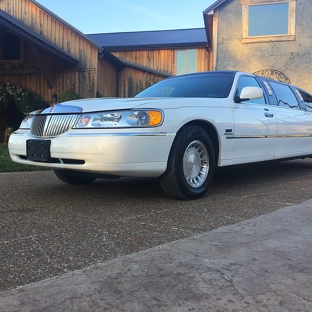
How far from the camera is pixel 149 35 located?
23.4m

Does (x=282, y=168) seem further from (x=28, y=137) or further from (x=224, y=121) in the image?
(x=28, y=137)

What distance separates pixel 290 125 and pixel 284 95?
561 millimetres

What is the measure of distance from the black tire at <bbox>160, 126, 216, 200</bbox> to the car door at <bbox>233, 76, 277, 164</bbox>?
543 mm

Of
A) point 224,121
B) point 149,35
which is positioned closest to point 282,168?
point 224,121

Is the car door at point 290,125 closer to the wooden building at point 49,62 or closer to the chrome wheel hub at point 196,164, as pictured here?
the chrome wheel hub at point 196,164

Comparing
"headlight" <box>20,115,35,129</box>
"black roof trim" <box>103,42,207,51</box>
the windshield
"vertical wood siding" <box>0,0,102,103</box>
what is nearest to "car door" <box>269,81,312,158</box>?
the windshield

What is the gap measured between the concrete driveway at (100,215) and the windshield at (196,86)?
1.18 metres

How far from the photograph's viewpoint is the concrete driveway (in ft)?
Answer: 7.66

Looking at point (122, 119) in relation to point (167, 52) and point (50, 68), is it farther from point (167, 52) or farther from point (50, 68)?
point (167, 52)

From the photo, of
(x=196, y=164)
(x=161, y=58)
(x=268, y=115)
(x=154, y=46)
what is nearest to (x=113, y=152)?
Answer: (x=196, y=164)

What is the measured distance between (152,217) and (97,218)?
0.47m

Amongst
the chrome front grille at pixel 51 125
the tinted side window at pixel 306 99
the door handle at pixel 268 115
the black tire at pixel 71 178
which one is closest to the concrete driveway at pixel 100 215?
the black tire at pixel 71 178

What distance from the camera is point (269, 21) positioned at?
14.1 m

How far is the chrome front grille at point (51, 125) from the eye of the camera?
3.71m
